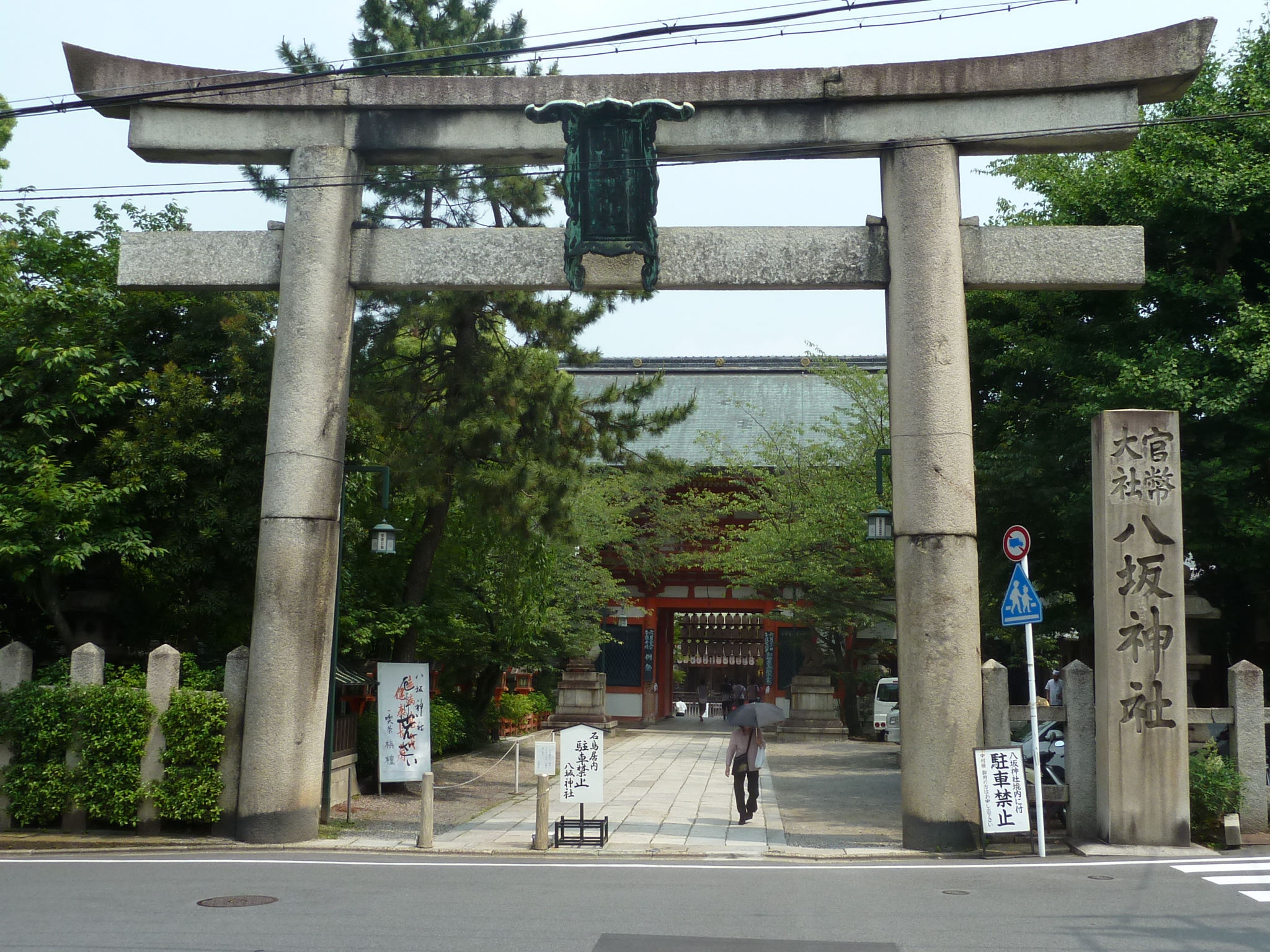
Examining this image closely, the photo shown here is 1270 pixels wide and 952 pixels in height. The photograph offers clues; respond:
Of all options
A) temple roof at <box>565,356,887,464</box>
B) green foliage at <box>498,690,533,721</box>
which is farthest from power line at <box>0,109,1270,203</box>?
temple roof at <box>565,356,887,464</box>

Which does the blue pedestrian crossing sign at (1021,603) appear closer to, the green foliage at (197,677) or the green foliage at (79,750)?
the green foliage at (197,677)

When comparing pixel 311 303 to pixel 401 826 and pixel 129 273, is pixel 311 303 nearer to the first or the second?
pixel 129 273

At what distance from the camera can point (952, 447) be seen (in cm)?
1156

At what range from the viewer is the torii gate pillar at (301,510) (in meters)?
11.6

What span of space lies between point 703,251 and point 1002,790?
6.51m

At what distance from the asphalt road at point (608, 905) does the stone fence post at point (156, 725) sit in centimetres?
111

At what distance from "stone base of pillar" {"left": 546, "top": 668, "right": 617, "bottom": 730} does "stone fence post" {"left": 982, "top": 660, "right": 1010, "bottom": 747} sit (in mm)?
20215

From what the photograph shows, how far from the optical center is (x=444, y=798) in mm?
16125

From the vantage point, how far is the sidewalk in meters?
11.8

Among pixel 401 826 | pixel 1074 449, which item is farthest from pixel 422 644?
pixel 1074 449

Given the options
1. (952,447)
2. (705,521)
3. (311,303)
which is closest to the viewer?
(952,447)

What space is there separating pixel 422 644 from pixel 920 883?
12.7 meters

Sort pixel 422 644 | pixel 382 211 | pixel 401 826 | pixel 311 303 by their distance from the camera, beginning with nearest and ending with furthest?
1. pixel 311 303
2. pixel 401 826
3. pixel 382 211
4. pixel 422 644

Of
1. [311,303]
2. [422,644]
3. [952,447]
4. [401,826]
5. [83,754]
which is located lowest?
[401,826]
